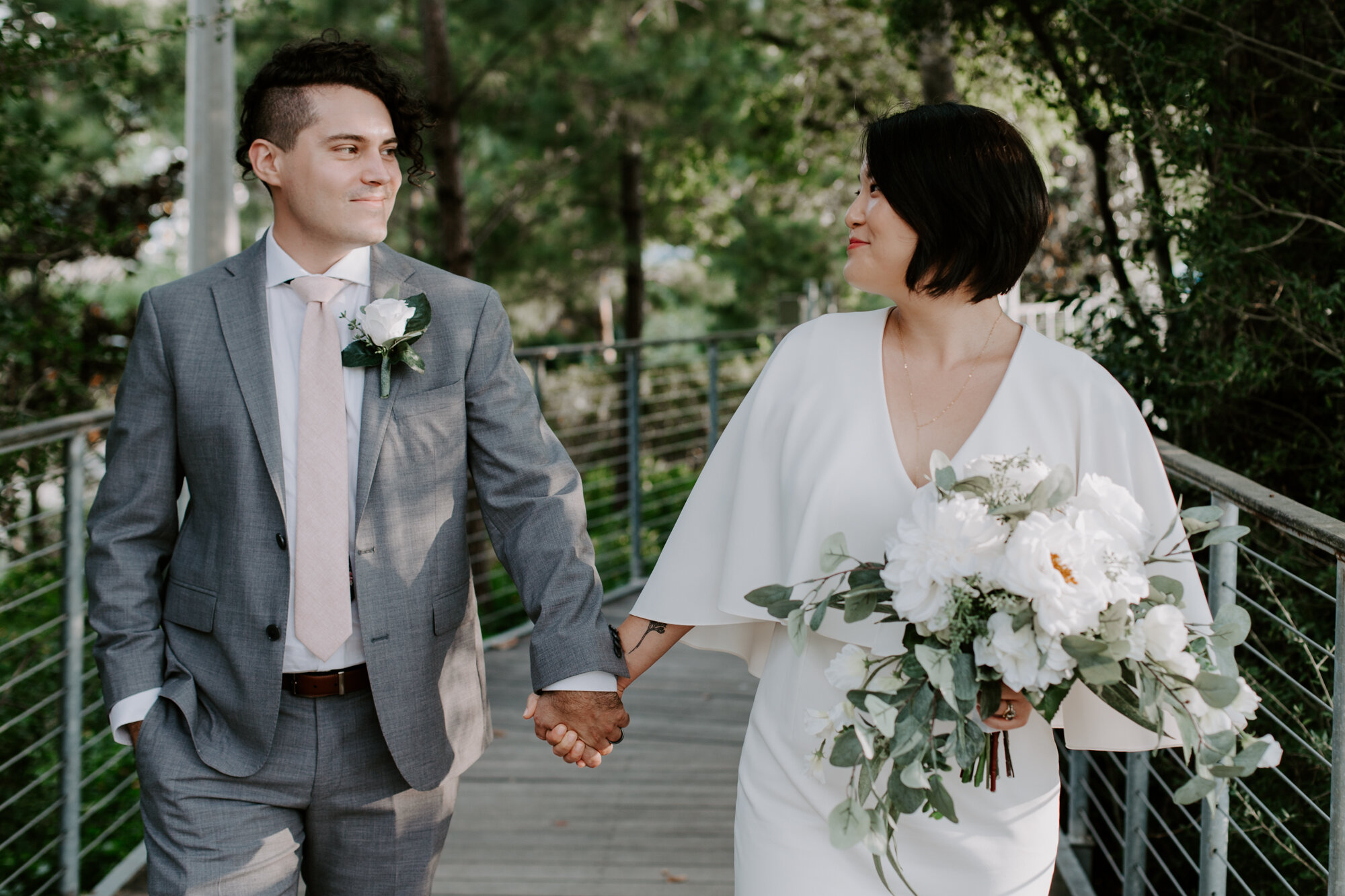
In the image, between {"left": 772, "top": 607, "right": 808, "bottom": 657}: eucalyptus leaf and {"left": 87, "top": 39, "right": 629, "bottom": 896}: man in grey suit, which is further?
{"left": 87, "top": 39, "right": 629, "bottom": 896}: man in grey suit

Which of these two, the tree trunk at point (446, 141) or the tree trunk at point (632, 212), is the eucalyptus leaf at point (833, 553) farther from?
the tree trunk at point (632, 212)

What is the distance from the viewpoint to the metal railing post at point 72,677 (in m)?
2.92

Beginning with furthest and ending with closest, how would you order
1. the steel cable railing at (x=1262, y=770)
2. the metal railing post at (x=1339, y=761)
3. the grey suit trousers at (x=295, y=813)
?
the steel cable railing at (x=1262, y=770), the grey suit trousers at (x=295, y=813), the metal railing post at (x=1339, y=761)

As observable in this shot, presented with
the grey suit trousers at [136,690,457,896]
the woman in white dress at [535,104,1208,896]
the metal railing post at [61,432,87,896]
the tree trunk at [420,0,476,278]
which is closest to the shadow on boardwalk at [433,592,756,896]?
the metal railing post at [61,432,87,896]

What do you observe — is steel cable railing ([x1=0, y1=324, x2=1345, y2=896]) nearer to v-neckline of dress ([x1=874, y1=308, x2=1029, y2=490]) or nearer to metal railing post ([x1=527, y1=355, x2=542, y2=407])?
metal railing post ([x1=527, y1=355, x2=542, y2=407])

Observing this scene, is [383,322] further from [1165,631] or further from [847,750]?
[1165,631]

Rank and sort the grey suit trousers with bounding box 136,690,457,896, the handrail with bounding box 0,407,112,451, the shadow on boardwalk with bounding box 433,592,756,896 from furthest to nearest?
the shadow on boardwalk with bounding box 433,592,756,896 < the handrail with bounding box 0,407,112,451 < the grey suit trousers with bounding box 136,690,457,896

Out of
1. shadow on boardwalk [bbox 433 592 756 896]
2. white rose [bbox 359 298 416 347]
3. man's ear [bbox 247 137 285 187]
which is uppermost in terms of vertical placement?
man's ear [bbox 247 137 285 187]

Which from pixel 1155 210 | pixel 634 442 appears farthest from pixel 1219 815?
pixel 634 442

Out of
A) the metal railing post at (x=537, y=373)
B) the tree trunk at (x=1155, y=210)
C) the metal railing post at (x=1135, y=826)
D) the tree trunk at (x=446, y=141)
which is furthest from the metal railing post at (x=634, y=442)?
the metal railing post at (x=1135, y=826)

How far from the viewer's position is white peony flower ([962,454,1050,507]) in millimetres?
1482

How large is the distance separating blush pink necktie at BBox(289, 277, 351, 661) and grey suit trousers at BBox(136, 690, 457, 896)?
15 cm

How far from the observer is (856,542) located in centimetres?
180

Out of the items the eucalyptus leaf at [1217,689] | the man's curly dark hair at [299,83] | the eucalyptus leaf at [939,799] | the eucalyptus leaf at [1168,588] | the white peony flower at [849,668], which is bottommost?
the eucalyptus leaf at [939,799]
